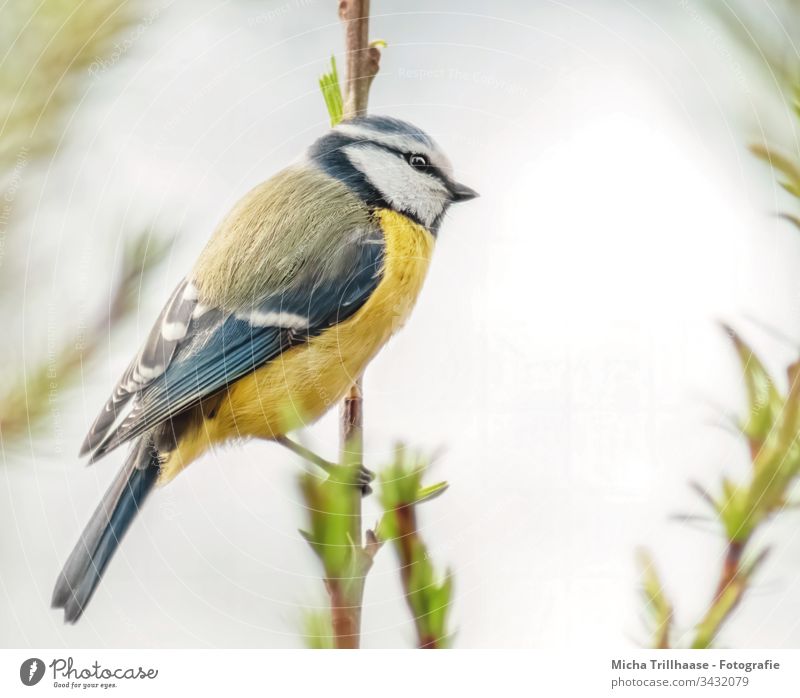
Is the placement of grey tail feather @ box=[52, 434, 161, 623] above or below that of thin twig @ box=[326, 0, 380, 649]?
below

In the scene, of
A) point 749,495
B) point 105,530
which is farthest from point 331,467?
point 749,495

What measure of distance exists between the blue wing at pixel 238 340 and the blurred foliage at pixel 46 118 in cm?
6

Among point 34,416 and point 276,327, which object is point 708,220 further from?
point 34,416

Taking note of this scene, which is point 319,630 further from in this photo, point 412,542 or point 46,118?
point 46,118

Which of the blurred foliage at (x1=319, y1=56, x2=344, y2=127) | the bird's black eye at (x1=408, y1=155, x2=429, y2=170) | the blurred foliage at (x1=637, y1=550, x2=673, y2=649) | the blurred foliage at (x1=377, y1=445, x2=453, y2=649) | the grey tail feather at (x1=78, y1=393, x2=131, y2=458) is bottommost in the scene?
the blurred foliage at (x1=637, y1=550, x2=673, y2=649)

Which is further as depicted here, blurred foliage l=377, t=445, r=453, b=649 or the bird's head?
the bird's head

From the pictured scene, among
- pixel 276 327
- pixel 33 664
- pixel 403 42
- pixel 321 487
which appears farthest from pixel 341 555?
pixel 403 42

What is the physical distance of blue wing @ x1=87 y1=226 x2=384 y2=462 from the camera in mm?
588

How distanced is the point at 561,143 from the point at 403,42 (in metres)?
0.14

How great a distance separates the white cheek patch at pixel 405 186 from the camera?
63cm

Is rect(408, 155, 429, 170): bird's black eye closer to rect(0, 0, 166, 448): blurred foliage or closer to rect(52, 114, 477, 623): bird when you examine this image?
rect(52, 114, 477, 623): bird

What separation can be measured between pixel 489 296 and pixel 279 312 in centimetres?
16

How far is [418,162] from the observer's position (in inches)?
25.0

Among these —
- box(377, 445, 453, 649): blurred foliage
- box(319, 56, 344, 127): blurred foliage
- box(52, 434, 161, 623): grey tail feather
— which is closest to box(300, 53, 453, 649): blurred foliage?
box(377, 445, 453, 649): blurred foliage
